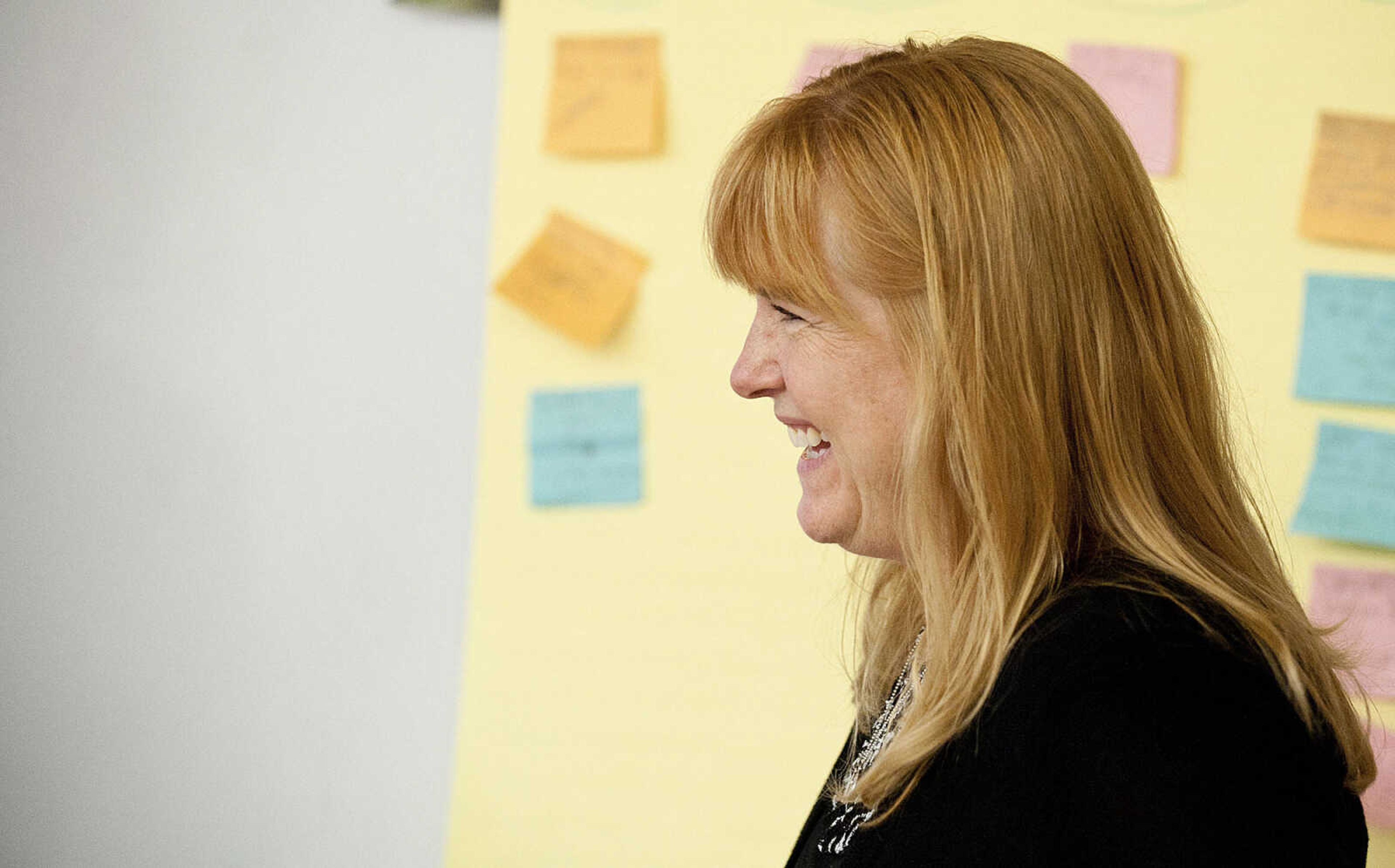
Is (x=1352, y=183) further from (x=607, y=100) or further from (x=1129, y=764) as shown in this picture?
(x=1129, y=764)

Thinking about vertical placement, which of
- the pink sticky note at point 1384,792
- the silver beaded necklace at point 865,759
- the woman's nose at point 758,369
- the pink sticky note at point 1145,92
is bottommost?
the pink sticky note at point 1384,792

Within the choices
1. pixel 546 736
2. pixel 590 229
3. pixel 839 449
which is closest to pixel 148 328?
pixel 590 229

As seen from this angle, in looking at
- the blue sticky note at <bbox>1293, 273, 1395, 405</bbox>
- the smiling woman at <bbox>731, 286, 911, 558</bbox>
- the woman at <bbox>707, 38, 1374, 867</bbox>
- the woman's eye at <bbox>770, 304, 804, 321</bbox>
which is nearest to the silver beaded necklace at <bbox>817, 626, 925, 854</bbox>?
the woman at <bbox>707, 38, 1374, 867</bbox>

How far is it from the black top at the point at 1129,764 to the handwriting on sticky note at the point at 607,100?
2.56 ft

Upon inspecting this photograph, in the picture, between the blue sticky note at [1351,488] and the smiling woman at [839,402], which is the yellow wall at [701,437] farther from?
the smiling woman at [839,402]

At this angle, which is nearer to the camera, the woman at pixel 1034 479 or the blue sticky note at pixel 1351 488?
the woman at pixel 1034 479

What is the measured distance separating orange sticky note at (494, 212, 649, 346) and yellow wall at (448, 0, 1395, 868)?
0.05 feet

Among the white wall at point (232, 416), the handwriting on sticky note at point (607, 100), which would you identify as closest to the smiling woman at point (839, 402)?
the handwriting on sticky note at point (607, 100)

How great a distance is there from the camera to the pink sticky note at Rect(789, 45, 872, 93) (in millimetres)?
1299

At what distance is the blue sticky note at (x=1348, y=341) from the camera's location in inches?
47.9

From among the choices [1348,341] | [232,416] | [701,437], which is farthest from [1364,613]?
[232,416]

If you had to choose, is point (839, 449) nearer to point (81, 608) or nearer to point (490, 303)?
point (490, 303)

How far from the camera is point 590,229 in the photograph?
4.32ft

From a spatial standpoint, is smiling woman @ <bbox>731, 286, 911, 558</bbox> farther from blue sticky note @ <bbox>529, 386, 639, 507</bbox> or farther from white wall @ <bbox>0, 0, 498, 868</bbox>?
white wall @ <bbox>0, 0, 498, 868</bbox>
